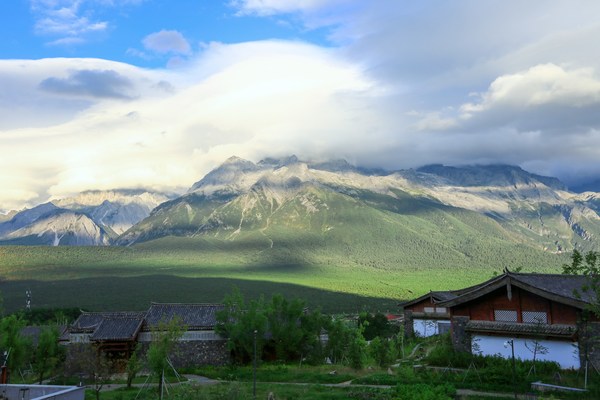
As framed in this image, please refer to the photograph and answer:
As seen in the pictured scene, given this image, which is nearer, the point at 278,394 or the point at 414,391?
the point at 414,391

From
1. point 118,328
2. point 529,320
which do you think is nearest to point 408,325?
point 529,320

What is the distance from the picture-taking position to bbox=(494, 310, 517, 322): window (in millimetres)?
31281

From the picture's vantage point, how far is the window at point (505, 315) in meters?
31.3

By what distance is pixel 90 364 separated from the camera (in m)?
36.0

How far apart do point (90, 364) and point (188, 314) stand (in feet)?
53.9

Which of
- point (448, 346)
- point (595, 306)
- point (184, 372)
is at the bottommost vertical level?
point (184, 372)

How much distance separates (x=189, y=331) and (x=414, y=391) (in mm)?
28345

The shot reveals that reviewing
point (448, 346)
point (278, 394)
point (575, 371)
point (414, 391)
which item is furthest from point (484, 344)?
point (278, 394)

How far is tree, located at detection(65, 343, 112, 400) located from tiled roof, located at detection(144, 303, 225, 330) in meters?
6.41

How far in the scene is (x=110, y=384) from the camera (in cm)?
4034

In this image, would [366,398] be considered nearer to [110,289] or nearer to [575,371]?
[575,371]

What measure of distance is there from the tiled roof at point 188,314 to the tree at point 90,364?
6415 millimetres

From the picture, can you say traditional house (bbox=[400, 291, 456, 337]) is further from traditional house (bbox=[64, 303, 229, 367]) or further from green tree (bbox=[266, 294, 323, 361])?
traditional house (bbox=[64, 303, 229, 367])

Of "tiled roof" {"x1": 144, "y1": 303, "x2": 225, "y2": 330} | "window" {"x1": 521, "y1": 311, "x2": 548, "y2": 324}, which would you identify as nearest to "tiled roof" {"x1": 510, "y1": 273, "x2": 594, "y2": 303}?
"window" {"x1": 521, "y1": 311, "x2": 548, "y2": 324}
